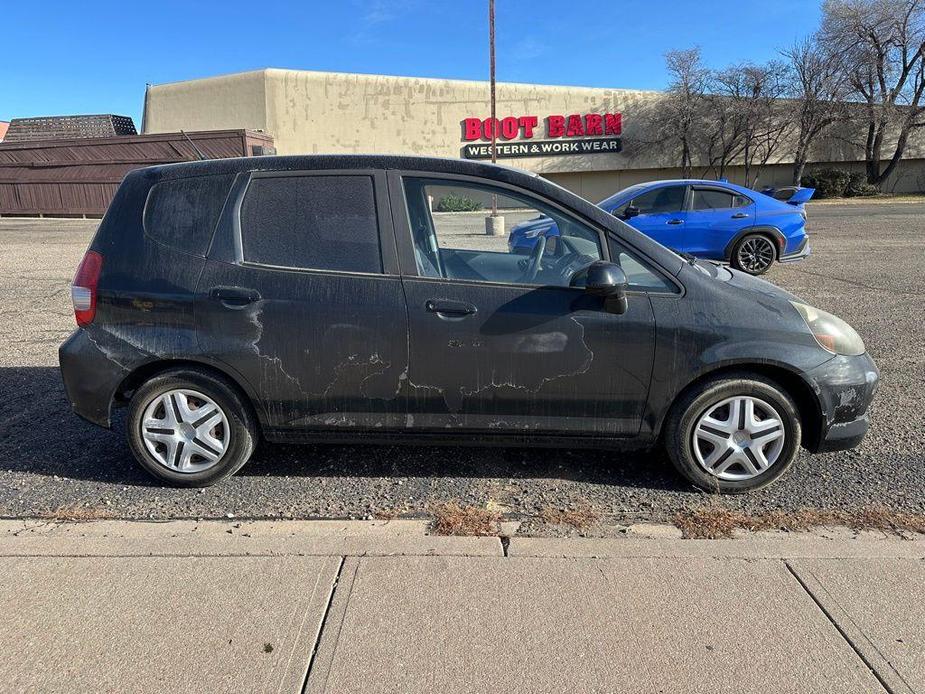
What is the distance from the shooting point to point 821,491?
3324 millimetres

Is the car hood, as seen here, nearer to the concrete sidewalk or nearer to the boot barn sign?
the concrete sidewalk

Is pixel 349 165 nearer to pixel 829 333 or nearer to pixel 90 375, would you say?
pixel 90 375

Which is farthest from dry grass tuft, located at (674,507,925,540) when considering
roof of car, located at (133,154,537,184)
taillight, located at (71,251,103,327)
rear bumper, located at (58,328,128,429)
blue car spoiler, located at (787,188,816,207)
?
blue car spoiler, located at (787,188,816,207)

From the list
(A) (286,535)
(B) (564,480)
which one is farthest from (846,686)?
(A) (286,535)

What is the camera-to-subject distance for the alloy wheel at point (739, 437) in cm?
320

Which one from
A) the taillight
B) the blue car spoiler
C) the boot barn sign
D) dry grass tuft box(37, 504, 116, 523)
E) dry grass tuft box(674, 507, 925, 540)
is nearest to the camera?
dry grass tuft box(674, 507, 925, 540)

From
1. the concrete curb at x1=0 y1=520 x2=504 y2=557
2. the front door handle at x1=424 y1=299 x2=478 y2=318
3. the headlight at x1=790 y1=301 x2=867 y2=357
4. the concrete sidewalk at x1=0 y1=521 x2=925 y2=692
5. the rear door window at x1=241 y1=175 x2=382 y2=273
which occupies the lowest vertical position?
the concrete sidewalk at x1=0 y1=521 x2=925 y2=692

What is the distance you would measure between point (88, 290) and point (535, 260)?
2364mm

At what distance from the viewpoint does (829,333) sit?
3.22 m

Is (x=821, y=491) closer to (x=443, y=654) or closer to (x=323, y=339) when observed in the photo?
(x=443, y=654)

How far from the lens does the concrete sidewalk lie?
210cm

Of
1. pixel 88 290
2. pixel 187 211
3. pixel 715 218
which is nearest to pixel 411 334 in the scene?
pixel 187 211

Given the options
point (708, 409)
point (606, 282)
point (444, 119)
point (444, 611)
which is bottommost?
point (444, 611)

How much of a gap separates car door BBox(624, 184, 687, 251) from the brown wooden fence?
884 inches
